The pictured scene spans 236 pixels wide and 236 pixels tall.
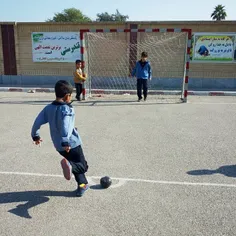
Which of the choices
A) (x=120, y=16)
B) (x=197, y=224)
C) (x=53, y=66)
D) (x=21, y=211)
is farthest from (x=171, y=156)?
(x=120, y=16)

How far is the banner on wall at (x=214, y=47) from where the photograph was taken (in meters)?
13.7

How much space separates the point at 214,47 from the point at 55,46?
27.4 ft

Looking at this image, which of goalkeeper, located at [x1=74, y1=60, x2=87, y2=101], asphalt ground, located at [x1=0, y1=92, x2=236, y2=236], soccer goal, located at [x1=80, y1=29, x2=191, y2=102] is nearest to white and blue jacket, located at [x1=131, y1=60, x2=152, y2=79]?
goalkeeper, located at [x1=74, y1=60, x2=87, y2=101]

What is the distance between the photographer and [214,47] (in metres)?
13.9

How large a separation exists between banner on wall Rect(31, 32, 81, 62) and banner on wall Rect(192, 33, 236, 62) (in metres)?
6.21

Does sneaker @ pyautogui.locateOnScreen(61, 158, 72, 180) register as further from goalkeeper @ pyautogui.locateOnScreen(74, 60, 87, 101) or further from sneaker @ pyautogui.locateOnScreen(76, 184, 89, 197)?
goalkeeper @ pyautogui.locateOnScreen(74, 60, 87, 101)

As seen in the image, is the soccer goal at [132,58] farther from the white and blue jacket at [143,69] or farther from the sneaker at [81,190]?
the sneaker at [81,190]

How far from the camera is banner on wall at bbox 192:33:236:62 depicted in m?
13.7

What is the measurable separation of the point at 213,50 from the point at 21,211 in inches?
516

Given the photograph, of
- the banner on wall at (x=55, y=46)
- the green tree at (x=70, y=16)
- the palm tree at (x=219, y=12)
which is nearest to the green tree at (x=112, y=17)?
the green tree at (x=70, y=16)

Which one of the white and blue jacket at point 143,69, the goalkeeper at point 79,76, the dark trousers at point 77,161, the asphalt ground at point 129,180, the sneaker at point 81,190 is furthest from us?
the goalkeeper at point 79,76

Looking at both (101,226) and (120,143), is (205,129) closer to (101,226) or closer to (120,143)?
(120,143)

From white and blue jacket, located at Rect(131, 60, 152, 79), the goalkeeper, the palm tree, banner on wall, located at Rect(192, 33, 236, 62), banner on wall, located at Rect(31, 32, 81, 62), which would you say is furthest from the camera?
the palm tree

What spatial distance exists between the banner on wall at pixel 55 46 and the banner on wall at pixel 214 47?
245 inches
